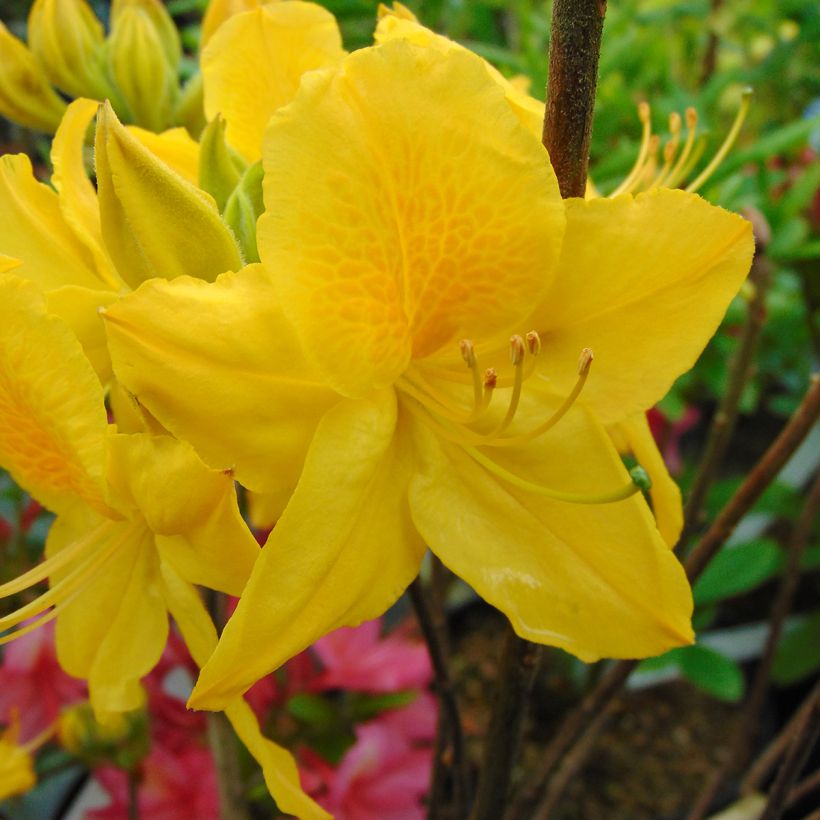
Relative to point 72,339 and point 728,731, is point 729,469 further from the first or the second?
point 72,339

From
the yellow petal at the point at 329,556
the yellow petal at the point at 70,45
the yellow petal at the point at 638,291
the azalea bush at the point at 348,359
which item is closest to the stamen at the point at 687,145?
the azalea bush at the point at 348,359

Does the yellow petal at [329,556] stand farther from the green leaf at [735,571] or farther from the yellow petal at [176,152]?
the green leaf at [735,571]

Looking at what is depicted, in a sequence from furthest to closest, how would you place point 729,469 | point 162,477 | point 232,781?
point 729,469 → point 232,781 → point 162,477

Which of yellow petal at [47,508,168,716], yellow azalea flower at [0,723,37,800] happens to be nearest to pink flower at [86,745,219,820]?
yellow azalea flower at [0,723,37,800]

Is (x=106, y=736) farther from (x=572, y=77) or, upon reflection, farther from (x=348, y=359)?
(x=572, y=77)

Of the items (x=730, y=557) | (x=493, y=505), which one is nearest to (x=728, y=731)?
(x=730, y=557)

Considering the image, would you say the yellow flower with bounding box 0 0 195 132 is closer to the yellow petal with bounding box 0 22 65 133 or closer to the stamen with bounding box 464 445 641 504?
the yellow petal with bounding box 0 22 65 133
